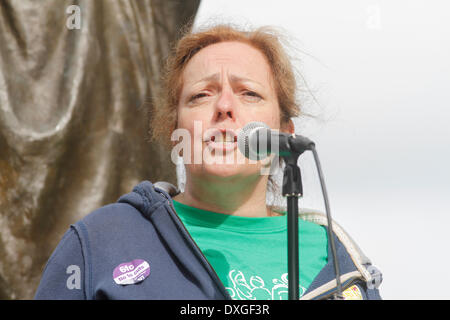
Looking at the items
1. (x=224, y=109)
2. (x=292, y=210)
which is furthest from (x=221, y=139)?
(x=292, y=210)

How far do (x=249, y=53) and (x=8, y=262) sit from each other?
4.49 ft

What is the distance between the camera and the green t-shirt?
53.0 inches

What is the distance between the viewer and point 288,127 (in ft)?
5.96

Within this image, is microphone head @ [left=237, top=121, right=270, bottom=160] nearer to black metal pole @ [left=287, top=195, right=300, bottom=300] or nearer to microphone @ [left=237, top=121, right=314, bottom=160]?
microphone @ [left=237, top=121, right=314, bottom=160]

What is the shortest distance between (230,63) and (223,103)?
0.65 ft

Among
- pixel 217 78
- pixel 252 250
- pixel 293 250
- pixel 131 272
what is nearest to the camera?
A: pixel 293 250

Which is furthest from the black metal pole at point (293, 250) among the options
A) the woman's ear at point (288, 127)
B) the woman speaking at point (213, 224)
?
the woman's ear at point (288, 127)


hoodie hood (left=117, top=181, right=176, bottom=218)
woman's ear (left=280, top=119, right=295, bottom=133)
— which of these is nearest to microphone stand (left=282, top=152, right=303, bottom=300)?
hoodie hood (left=117, top=181, right=176, bottom=218)

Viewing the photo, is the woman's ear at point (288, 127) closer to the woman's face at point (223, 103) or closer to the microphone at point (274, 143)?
the woman's face at point (223, 103)

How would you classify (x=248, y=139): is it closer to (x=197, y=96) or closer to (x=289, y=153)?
(x=289, y=153)

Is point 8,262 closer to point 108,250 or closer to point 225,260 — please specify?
point 108,250

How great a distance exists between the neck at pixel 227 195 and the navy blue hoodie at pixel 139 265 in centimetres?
15
